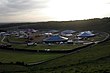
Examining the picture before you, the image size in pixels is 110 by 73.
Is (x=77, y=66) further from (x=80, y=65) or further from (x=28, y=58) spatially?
(x=28, y=58)

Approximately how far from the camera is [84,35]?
367 feet

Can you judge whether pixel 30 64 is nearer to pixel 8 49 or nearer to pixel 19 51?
pixel 19 51

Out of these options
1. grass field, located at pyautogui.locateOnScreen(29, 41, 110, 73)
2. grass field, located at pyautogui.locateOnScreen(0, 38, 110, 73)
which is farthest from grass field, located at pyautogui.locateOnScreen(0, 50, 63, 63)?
grass field, located at pyautogui.locateOnScreen(29, 41, 110, 73)

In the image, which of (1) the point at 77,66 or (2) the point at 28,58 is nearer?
(1) the point at 77,66

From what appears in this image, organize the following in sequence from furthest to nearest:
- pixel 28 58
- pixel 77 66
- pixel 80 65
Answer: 1. pixel 28 58
2. pixel 80 65
3. pixel 77 66

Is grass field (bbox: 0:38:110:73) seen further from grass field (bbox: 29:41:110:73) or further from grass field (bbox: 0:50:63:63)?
grass field (bbox: 0:50:63:63)

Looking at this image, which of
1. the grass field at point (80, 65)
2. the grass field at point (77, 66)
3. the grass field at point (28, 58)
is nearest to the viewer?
the grass field at point (77, 66)

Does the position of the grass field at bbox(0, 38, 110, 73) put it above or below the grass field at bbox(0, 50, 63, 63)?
above

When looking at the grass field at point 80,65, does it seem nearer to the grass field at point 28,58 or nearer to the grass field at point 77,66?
the grass field at point 77,66

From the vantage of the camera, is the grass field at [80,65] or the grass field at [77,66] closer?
the grass field at [77,66]

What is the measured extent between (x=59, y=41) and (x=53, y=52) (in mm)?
26947

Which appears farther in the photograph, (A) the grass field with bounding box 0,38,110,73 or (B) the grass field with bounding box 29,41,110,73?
(B) the grass field with bounding box 29,41,110,73

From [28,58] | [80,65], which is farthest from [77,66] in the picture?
[28,58]

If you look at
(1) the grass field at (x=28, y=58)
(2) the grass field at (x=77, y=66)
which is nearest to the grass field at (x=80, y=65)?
(2) the grass field at (x=77, y=66)
